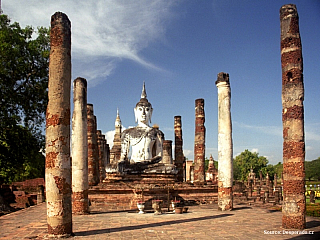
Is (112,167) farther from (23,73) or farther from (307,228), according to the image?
(307,228)

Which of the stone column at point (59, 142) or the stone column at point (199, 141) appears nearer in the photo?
the stone column at point (59, 142)

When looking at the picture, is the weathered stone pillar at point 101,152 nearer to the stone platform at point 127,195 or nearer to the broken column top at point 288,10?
the stone platform at point 127,195

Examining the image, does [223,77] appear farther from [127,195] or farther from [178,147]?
[178,147]

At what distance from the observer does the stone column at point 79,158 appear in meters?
12.0

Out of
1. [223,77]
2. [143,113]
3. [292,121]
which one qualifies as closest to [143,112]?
[143,113]

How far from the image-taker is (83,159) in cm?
1216

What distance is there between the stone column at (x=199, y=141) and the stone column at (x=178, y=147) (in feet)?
8.58

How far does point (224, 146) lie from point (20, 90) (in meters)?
Answer: 12.3

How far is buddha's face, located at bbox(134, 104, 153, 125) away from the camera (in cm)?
2298

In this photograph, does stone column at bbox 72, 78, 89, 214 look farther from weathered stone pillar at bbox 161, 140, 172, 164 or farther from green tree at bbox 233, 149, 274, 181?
green tree at bbox 233, 149, 274, 181

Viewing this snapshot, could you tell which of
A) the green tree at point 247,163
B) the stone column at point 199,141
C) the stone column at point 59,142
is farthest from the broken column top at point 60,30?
the green tree at point 247,163

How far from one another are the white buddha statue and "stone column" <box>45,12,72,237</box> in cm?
1355

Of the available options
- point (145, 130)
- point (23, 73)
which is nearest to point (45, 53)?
point (23, 73)

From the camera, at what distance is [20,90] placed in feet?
66.5
